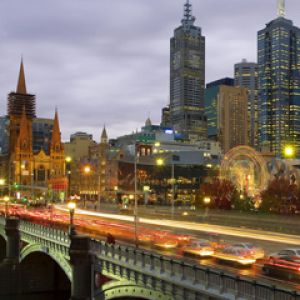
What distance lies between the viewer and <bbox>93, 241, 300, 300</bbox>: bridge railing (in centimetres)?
2022

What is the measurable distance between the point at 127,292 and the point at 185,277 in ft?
19.7

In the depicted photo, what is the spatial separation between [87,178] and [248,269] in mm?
170261

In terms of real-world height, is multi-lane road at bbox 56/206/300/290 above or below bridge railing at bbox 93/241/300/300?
below

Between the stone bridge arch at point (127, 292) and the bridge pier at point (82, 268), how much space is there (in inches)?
84.1

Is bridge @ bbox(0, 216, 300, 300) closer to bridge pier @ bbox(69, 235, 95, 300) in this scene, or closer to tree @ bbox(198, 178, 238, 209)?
bridge pier @ bbox(69, 235, 95, 300)

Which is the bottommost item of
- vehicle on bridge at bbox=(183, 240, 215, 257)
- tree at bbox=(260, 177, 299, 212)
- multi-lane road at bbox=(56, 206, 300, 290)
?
multi-lane road at bbox=(56, 206, 300, 290)

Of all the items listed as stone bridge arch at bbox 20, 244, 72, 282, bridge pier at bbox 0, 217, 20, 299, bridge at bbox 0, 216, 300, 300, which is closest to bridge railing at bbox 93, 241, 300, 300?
bridge at bbox 0, 216, 300, 300

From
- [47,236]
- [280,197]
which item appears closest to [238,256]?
[47,236]

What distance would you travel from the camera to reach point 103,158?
189875 mm

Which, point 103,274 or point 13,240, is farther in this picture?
point 13,240

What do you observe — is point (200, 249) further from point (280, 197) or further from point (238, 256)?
point (280, 197)

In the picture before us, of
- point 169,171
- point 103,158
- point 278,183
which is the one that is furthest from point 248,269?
point 103,158

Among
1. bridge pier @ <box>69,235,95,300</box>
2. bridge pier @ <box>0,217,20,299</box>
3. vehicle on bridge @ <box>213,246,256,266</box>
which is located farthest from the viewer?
bridge pier @ <box>0,217,20,299</box>

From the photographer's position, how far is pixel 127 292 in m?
29.7
